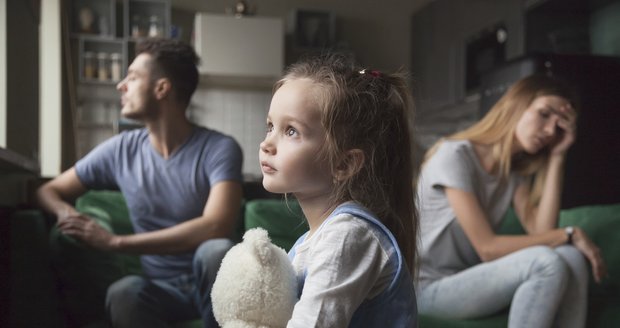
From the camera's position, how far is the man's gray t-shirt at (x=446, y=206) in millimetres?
1583

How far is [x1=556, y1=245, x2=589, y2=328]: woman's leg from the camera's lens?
146 centimetres

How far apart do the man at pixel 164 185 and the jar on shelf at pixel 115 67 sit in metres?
3.50

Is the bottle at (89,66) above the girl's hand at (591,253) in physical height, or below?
above

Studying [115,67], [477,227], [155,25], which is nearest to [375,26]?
[155,25]

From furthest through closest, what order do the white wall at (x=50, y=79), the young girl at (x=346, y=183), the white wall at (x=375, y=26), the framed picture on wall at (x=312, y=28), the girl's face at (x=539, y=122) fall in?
1. the white wall at (x=375, y=26)
2. the framed picture on wall at (x=312, y=28)
3. the white wall at (x=50, y=79)
4. the girl's face at (x=539, y=122)
5. the young girl at (x=346, y=183)

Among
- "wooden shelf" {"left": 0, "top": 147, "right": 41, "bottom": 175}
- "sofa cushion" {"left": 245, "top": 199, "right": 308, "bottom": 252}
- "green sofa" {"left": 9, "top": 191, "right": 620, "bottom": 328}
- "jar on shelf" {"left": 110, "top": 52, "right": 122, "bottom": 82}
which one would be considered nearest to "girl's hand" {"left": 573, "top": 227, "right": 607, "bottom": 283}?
"green sofa" {"left": 9, "top": 191, "right": 620, "bottom": 328}

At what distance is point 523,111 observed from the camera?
1663 mm

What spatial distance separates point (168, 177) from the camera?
1.49 m

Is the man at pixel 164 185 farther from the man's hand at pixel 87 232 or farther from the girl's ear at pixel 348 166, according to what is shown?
the girl's ear at pixel 348 166

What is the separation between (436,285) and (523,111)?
521 millimetres

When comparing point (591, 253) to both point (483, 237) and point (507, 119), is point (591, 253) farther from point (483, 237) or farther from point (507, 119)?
point (507, 119)

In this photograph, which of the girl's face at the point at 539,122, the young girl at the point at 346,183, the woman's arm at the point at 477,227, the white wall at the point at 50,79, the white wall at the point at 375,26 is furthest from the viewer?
the white wall at the point at 375,26

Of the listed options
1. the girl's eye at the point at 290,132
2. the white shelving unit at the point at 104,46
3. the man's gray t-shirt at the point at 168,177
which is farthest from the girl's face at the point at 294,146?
the white shelving unit at the point at 104,46

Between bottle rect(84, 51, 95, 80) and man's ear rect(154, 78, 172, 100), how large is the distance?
143 inches
